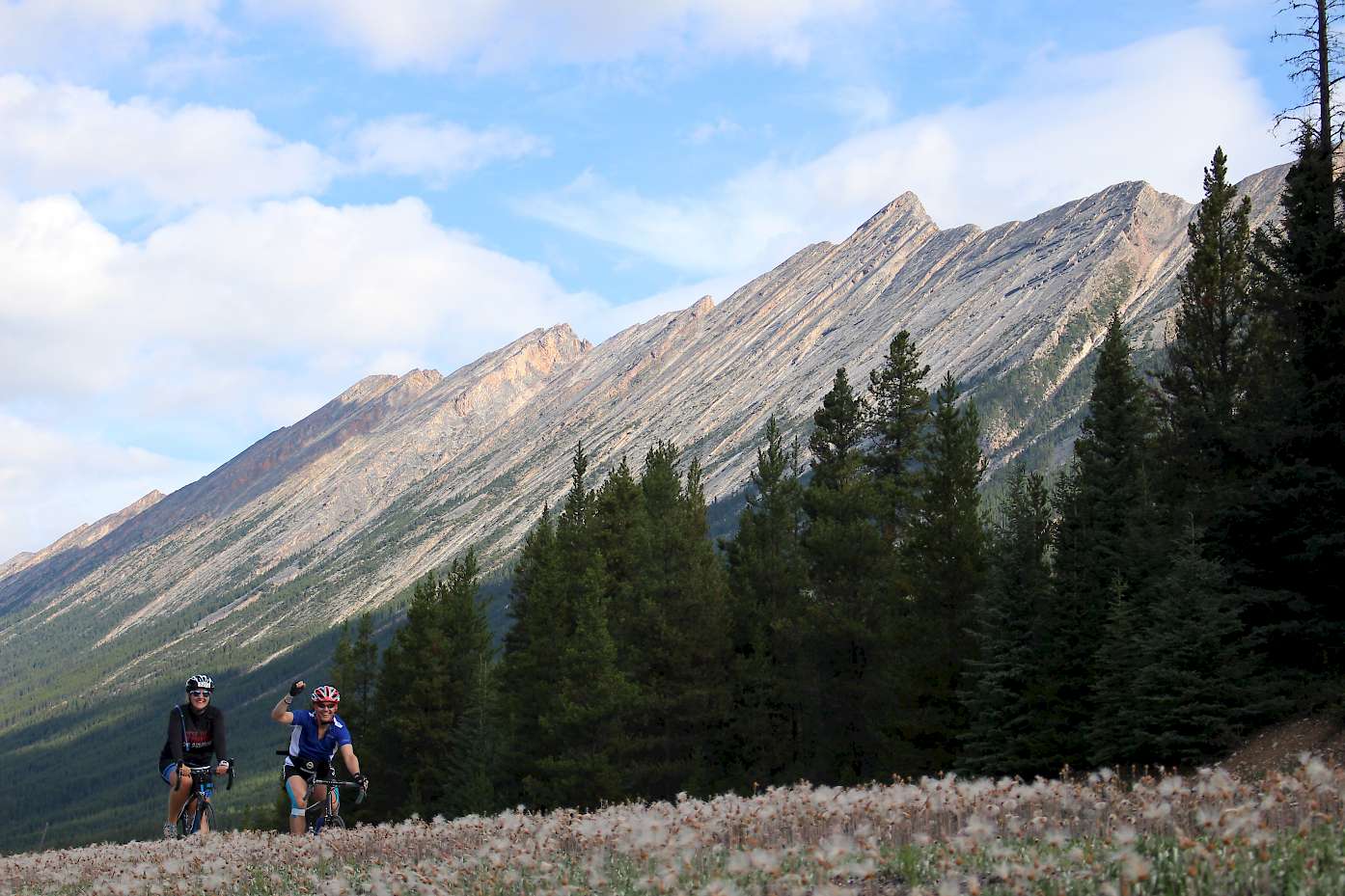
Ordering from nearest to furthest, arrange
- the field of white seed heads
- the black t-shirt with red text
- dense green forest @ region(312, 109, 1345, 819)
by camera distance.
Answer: the field of white seed heads < the black t-shirt with red text < dense green forest @ region(312, 109, 1345, 819)

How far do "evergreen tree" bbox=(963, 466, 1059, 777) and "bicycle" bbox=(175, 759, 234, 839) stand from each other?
1548cm

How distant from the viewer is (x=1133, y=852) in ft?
21.5

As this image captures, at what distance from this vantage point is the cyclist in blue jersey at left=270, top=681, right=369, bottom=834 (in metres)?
14.9

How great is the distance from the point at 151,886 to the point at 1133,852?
8.73m

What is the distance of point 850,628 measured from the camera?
32469mm

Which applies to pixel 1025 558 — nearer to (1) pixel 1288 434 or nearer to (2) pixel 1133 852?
(1) pixel 1288 434

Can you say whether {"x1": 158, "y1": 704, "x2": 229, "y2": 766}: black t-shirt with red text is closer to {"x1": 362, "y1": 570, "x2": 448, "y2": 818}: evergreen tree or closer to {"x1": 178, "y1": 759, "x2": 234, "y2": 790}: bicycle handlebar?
{"x1": 178, "y1": 759, "x2": 234, "y2": 790}: bicycle handlebar

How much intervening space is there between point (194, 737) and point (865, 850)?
38.1 ft

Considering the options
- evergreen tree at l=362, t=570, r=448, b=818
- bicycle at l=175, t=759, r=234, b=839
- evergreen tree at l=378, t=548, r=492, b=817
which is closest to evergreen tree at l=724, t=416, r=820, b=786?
evergreen tree at l=378, t=548, r=492, b=817

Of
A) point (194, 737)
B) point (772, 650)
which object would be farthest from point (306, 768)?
point (772, 650)

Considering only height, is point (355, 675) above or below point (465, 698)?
above

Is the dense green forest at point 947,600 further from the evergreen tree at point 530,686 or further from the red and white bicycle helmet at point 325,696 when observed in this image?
the red and white bicycle helmet at point 325,696

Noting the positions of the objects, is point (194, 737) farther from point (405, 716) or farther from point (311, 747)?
point (405, 716)

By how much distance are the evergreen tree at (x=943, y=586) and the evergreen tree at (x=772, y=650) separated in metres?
3.49
